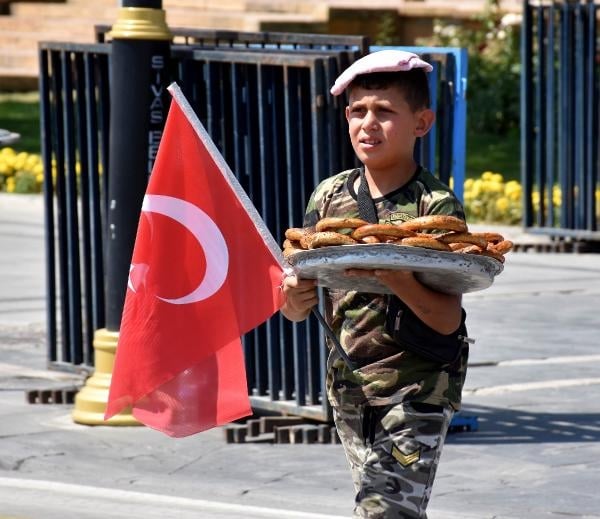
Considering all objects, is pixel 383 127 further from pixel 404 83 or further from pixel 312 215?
pixel 312 215

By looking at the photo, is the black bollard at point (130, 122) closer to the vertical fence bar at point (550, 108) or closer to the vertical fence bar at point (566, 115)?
the vertical fence bar at point (566, 115)

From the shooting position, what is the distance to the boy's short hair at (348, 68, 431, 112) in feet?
14.8

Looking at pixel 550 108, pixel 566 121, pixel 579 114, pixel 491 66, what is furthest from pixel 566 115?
pixel 491 66

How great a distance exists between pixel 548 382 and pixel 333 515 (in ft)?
9.19

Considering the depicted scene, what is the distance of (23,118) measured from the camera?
2248 cm

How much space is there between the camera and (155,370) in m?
5.30

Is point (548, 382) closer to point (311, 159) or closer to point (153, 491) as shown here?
point (311, 159)

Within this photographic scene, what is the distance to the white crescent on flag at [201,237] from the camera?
5277mm

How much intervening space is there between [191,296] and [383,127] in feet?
3.54

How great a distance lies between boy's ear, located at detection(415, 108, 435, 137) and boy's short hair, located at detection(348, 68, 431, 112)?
0.6 inches

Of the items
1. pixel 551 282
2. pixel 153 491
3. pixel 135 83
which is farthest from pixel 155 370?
pixel 551 282

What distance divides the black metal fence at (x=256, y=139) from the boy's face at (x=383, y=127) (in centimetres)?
294

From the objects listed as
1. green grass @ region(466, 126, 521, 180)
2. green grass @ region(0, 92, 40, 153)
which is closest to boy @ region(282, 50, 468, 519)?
green grass @ region(466, 126, 521, 180)

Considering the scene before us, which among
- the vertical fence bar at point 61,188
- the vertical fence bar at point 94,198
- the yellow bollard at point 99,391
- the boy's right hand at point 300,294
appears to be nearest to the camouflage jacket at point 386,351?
the boy's right hand at point 300,294
